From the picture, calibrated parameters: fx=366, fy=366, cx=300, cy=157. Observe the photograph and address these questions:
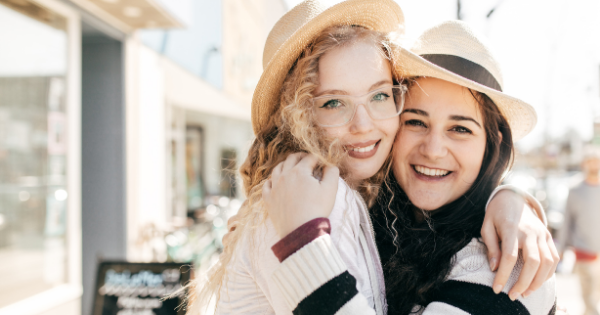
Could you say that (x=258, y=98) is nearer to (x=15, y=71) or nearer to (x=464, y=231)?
(x=464, y=231)

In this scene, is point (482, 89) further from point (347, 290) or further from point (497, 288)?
point (347, 290)

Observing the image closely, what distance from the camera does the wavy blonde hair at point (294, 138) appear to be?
56.2 inches

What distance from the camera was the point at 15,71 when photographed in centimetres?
304

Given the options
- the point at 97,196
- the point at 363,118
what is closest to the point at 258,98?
the point at 363,118

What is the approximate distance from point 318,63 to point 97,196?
365cm

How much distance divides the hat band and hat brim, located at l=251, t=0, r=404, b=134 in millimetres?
346

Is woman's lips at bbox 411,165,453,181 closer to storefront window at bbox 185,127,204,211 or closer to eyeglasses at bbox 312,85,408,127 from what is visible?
eyeglasses at bbox 312,85,408,127

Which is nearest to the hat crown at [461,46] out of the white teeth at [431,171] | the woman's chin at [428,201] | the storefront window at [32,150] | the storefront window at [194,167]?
the white teeth at [431,171]

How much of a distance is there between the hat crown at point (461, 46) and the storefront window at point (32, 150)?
10.5 feet

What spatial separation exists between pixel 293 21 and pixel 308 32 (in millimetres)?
180

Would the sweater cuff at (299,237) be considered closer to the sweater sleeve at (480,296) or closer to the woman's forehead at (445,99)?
the sweater sleeve at (480,296)

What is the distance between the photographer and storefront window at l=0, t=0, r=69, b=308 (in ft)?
9.72

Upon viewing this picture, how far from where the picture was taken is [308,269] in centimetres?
105

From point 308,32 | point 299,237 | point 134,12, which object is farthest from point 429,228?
point 134,12
